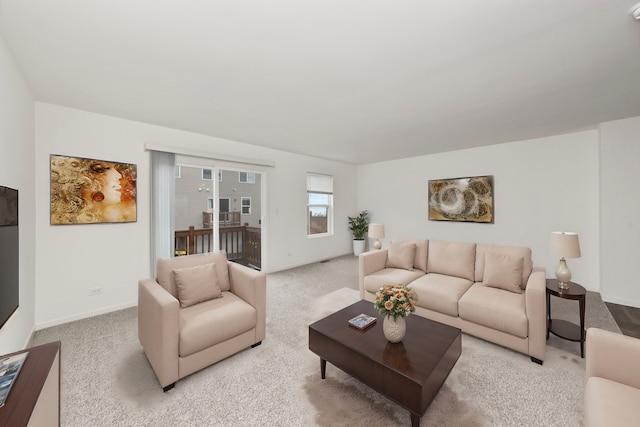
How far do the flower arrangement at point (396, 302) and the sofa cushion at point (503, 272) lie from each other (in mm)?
1536

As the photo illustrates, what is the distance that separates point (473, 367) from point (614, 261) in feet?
10.6

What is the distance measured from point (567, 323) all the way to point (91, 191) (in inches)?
223

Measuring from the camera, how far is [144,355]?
2318mm

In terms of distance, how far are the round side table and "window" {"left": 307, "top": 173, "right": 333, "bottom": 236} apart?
4.32m

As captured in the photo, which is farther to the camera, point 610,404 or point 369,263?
point 369,263

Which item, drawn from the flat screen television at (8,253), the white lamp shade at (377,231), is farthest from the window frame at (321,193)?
the flat screen television at (8,253)

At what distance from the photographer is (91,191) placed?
10.3ft

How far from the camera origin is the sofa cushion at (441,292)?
2677 mm

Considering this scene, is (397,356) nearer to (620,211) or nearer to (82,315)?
(82,315)

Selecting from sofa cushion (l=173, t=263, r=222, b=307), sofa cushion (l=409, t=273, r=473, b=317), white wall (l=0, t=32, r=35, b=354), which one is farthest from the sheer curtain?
sofa cushion (l=409, t=273, r=473, b=317)

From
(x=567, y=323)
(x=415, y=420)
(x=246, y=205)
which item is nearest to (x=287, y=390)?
(x=415, y=420)

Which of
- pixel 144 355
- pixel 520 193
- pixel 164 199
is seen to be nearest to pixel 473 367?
pixel 144 355

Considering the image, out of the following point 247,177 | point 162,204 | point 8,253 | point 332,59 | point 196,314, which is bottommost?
point 196,314

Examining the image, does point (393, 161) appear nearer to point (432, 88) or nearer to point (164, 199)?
point (432, 88)
